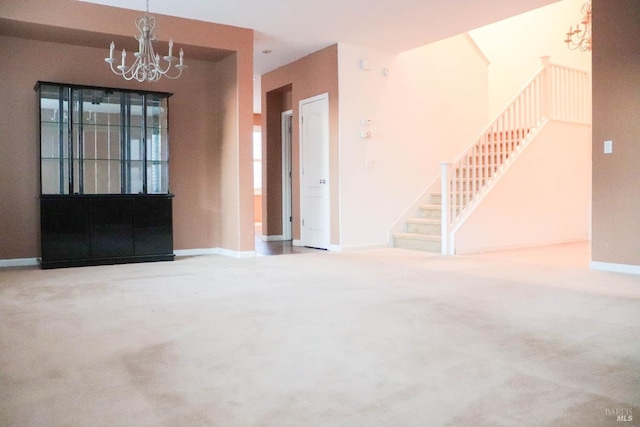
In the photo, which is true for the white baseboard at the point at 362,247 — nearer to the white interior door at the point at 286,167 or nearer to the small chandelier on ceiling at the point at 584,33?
the white interior door at the point at 286,167

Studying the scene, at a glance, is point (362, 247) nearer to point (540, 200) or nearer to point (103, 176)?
point (540, 200)

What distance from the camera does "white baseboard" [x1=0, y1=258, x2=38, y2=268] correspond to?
19.4ft

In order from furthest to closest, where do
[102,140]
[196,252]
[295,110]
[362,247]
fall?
[295,110] → [362,247] → [196,252] → [102,140]

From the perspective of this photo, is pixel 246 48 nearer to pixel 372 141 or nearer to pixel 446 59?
pixel 372 141

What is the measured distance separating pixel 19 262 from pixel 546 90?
7.54 meters

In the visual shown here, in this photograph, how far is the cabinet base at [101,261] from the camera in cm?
564

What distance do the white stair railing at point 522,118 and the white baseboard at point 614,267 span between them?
1841 mm

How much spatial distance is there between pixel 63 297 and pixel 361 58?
5.15 metres

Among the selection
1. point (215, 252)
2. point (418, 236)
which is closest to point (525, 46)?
point (418, 236)

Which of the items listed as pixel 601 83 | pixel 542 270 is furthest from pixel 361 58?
pixel 542 270

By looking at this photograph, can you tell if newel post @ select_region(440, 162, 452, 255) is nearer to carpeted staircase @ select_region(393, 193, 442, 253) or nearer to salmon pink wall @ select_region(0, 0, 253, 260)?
carpeted staircase @ select_region(393, 193, 442, 253)

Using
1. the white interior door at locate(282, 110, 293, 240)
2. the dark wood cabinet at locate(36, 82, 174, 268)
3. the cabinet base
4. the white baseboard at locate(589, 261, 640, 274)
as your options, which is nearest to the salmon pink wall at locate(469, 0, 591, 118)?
the white interior door at locate(282, 110, 293, 240)

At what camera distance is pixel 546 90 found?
7797mm

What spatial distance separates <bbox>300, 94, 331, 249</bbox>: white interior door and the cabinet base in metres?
2.28
